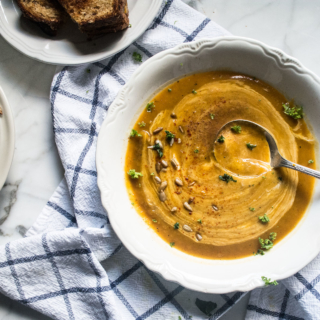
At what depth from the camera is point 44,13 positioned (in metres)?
3.65

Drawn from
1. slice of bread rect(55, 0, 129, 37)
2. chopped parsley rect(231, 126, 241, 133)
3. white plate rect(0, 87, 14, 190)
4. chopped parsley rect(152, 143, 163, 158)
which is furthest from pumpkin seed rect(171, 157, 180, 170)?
white plate rect(0, 87, 14, 190)

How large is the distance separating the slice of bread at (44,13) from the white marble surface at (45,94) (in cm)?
49

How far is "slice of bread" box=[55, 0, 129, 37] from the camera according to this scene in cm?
351

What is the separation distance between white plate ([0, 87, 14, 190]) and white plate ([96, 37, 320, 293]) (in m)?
0.97

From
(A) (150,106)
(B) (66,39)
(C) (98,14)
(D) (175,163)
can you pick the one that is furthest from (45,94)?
(D) (175,163)

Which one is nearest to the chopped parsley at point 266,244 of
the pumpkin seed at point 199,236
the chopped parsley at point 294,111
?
the pumpkin seed at point 199,236

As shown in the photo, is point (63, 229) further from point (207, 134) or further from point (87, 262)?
point (207, 134)

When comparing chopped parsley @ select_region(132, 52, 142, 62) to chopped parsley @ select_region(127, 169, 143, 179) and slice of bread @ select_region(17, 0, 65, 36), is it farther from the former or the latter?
chopped parsley @ select_region(127, 169, 143, 179)

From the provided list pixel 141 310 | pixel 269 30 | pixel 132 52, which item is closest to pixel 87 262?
pixel 141 310

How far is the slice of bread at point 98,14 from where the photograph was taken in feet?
11.5

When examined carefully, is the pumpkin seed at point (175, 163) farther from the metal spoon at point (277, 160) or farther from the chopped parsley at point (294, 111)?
the chopped parsley at point (294, 111)

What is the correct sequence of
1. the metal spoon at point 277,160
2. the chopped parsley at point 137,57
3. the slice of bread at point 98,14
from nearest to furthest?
the metal spoon at point 277,160
the slice of bread at point 98,14
the chopped parsley at point 137,57

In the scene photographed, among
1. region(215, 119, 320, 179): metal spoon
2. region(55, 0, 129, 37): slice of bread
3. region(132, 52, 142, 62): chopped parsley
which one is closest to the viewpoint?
region(215, 119, 320, 179): metal spoon

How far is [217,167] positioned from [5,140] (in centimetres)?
230
